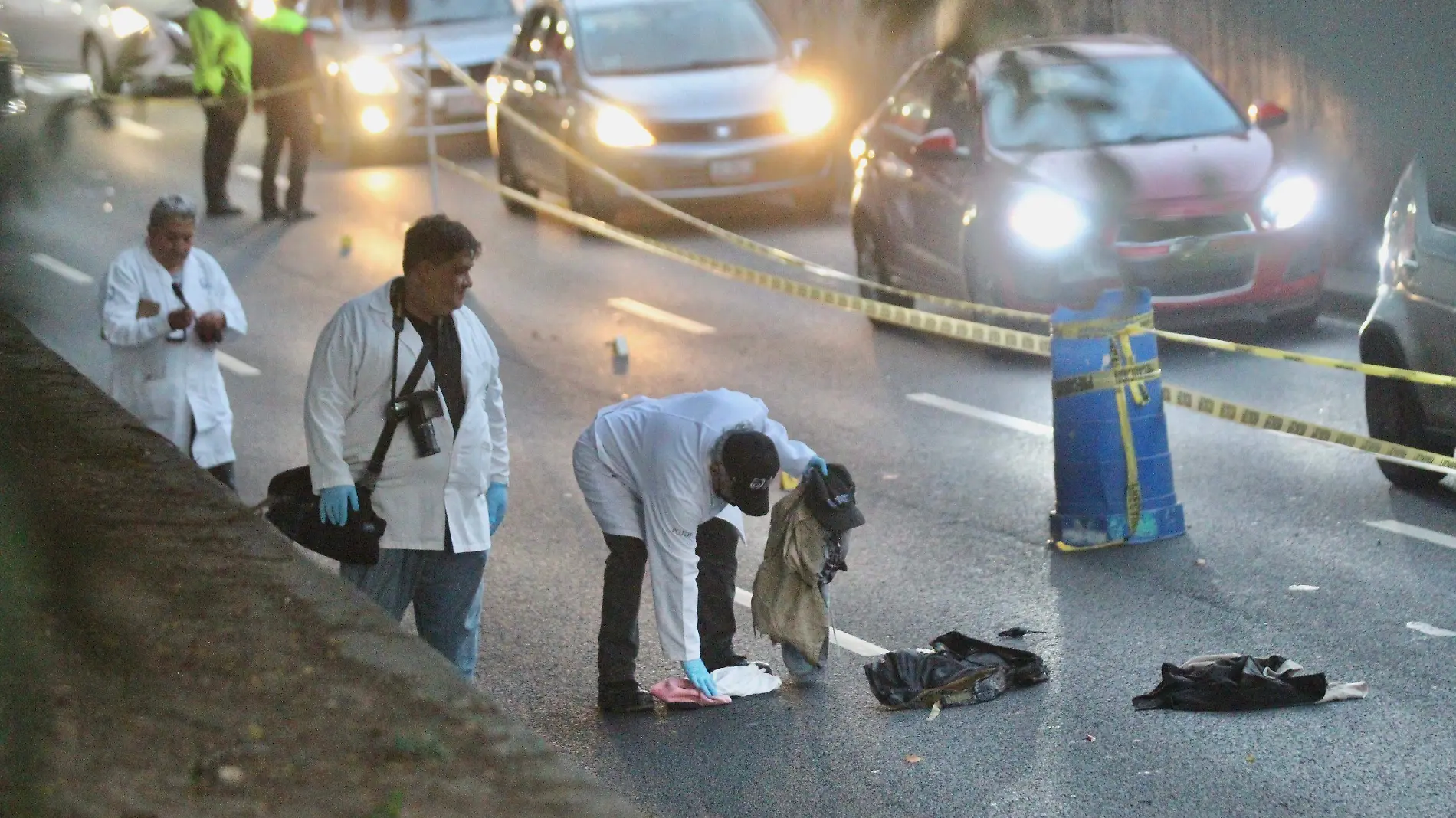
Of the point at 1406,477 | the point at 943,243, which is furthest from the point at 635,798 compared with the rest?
the point at 943,243

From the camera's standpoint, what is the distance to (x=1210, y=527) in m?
8.63

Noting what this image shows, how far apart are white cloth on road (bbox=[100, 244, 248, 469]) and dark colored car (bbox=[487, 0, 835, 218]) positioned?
859 cm

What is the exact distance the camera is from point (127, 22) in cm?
252

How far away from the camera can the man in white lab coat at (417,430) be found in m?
5.65

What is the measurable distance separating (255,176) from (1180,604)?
14.7 metres

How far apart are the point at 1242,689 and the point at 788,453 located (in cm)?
165

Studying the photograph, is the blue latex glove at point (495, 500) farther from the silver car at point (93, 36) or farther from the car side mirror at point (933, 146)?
the silver car at point (93, 36)

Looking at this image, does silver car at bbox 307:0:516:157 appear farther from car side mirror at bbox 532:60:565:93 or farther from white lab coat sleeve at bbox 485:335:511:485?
white lab coat sleeve at bbox 485:335:511:485

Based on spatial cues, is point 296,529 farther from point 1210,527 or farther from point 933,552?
point 1210,527

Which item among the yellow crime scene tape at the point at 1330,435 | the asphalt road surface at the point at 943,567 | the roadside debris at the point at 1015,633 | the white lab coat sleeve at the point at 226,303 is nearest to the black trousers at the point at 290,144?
the asphalt road surface at the point at 943,567

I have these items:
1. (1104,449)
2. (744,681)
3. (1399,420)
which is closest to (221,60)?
(744,681)

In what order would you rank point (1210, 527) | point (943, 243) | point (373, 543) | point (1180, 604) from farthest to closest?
1. point (943, 243)
2. point (1210, 527)
3. point (1180, 604)
4. point (373, 543)

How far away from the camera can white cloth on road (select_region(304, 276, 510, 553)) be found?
568 centimetres

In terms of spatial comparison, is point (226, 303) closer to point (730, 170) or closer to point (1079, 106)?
point (1079, 106)
